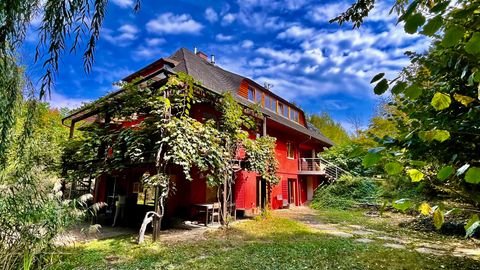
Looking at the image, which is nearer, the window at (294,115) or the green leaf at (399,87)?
the green leaf at (399,87)

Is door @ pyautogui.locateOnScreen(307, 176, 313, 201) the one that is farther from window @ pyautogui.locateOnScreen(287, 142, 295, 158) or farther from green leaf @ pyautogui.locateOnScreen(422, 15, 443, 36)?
green leaf @ pyautogui.locateOnScreen(422, 15, 443, 36)

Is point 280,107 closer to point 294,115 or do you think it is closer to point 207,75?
point 294,115

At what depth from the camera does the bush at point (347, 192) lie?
1800cm

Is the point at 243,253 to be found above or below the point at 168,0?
below

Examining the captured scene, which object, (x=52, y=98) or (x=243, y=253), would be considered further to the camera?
(x=243, y=253)

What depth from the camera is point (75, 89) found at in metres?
3.44

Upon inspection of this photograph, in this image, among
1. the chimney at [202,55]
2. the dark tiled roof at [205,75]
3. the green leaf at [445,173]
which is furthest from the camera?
the chimney at [202,55]

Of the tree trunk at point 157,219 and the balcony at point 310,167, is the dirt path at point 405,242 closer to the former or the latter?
the tree trunk at point 157,219

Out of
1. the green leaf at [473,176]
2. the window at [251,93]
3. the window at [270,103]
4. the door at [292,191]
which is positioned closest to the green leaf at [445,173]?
the green leaf at [473,176]

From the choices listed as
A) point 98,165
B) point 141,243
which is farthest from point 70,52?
point 98,165

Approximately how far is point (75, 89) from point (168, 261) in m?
4.32

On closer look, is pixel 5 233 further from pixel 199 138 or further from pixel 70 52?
pixel 199 138

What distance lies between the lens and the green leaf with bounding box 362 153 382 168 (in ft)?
3.08

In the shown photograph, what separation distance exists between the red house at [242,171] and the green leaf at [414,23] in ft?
27.8
